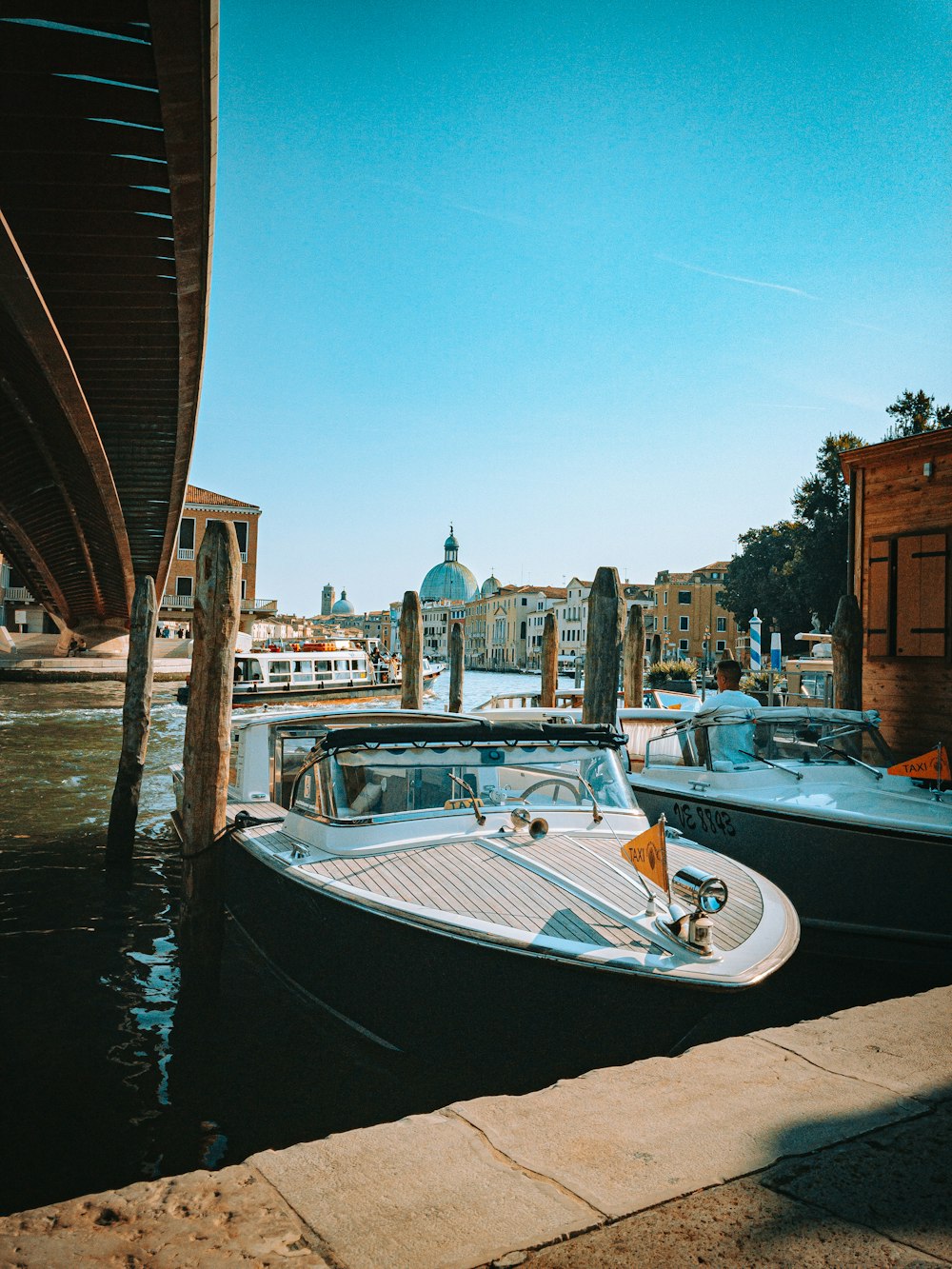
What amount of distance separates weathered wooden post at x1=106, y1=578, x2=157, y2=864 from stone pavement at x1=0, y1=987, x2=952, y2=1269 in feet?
21.0

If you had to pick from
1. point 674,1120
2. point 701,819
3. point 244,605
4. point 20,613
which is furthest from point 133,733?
point 20,613

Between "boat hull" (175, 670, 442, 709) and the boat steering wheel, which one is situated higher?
the boat steering wheel

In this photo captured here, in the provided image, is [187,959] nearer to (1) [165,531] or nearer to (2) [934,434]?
(2) [934,434]

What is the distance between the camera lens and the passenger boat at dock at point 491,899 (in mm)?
3457

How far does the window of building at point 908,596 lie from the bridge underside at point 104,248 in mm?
8451

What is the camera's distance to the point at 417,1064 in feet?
13.6

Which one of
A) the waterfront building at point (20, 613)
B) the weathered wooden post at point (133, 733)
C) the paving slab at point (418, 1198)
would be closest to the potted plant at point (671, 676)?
the weathered wooden post at point (133, 733)

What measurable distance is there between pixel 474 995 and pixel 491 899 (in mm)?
428

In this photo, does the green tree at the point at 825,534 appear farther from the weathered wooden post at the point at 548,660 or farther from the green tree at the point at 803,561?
the weathered wooden post at the point at 548,660

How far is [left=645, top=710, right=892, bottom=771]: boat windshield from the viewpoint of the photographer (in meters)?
6.72

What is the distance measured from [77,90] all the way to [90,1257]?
34.4 feet

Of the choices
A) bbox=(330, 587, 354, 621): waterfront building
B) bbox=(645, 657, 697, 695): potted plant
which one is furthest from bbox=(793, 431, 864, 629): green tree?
bbox=(330, 587, 354, 621): waterfront building

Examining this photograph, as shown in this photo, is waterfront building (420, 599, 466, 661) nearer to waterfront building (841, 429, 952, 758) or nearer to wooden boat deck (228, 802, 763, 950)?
waterfront building (841, 429, 952, 758)

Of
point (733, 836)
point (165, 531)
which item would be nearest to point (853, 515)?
point (733, 836)
